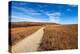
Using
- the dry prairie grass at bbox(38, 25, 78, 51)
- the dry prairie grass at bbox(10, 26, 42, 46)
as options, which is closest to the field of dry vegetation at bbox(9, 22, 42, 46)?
the dry prairie grass at bbox(10, 26, 42, 46)

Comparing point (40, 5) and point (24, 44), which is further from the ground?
point (40, 5)

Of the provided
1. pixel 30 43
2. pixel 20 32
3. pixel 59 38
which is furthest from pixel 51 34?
pixel 20 32

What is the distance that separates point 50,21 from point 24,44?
1.49ft

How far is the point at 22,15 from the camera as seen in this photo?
1.93m

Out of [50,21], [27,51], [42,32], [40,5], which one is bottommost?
[27,51]

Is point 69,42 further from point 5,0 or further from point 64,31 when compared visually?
point 5,0

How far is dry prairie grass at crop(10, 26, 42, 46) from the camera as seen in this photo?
190cm

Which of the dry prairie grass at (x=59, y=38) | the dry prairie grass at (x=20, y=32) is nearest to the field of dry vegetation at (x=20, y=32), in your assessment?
the dry prairie grass at (x=20, y=32)

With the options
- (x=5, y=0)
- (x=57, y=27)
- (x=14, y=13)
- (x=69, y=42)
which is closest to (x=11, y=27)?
(x=14, y=13)

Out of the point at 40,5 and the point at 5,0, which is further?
the point at 40,5

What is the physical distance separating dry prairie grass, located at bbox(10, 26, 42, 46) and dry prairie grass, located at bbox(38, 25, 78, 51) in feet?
0.62

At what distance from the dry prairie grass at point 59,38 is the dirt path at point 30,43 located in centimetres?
6

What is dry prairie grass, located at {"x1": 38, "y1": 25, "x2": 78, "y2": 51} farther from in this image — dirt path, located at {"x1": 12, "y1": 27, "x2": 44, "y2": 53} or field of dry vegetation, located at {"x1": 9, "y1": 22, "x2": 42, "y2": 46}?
field of dry vegetation, located at {"x1": 9, "y1": 22, "x2": 42, "y2": 46}

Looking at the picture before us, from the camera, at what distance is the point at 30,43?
195cm
